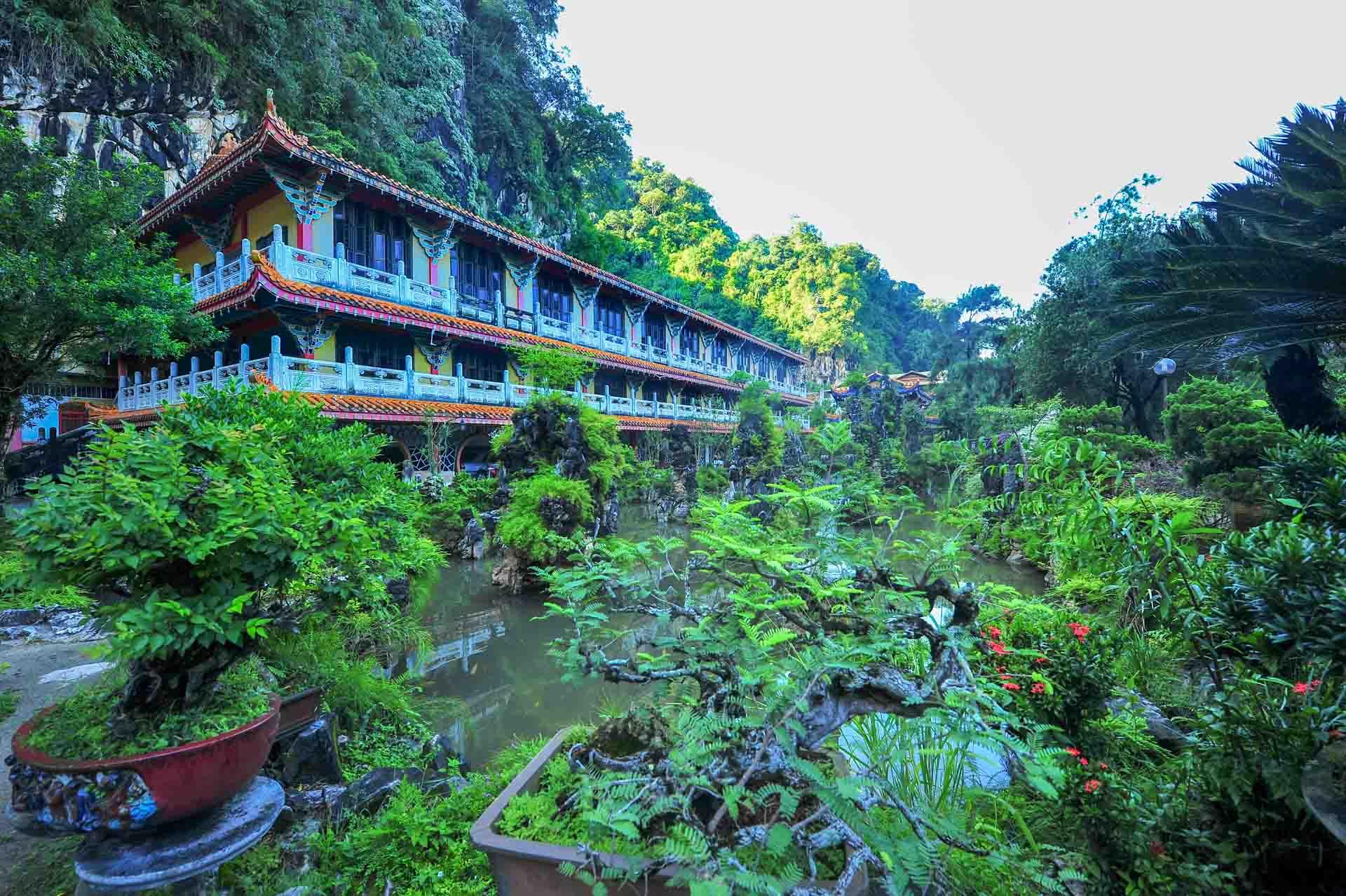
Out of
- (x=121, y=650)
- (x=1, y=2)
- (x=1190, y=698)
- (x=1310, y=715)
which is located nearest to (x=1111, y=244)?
(x=1190, y=698)

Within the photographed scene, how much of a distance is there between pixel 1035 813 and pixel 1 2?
20.3 m

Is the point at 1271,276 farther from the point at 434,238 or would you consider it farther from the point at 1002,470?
the point at 434,238

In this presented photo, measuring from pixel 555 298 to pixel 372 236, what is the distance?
6391 millimetres

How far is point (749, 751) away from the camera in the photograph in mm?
2059

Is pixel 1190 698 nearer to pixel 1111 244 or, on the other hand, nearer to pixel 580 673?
pixel 580 673

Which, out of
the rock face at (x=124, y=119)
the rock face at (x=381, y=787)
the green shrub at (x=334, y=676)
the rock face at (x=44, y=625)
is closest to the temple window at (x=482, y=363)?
the rock face at (x=124, y=119)

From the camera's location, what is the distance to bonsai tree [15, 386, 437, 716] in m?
2.20

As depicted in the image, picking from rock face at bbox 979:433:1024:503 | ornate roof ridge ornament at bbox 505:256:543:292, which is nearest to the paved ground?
rock face at bbox 979:433:1024:503

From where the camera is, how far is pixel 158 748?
2.29 metres

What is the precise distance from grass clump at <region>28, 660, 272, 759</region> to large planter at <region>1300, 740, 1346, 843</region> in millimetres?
3995

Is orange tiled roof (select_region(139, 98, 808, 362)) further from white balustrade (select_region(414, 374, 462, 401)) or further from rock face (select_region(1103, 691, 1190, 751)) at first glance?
rock face (select_region(1103, 691, 1190, 751))

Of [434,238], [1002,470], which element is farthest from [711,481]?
[434,238]

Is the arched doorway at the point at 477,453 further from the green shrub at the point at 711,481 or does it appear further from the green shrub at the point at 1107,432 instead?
the green shrub at the point at 1107,432

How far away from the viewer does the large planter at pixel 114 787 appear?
85.0 inches
